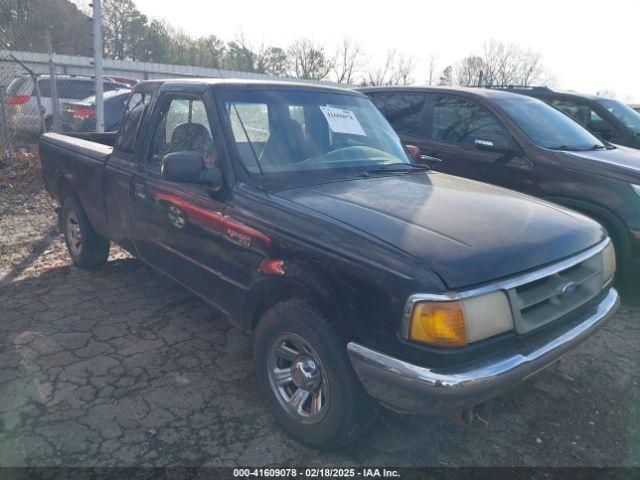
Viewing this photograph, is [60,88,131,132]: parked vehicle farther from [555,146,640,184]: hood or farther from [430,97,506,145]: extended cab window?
[555,146,640,184]: hood

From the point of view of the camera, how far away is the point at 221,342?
3789 mm

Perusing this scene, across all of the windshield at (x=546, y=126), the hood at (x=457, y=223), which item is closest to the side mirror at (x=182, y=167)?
the hood at (x=457, y=223)

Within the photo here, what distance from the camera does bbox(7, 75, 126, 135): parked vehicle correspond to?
36.8 ft

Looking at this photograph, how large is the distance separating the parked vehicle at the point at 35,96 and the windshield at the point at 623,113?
11.2 metres

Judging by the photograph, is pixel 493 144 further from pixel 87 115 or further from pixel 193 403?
pixel 87 115

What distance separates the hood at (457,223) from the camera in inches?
86.2

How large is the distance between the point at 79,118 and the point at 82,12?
102ft

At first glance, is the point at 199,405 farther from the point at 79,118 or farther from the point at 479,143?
the point at 79,118

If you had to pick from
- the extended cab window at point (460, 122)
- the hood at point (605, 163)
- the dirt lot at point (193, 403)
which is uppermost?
the extended cab window at point (460, 122)

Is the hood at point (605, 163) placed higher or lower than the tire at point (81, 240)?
higher

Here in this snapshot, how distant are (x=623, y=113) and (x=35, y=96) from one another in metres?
12.9

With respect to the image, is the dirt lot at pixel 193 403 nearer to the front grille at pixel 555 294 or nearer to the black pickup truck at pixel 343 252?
the black pickup truck at pixel 343 252

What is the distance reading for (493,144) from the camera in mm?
5078

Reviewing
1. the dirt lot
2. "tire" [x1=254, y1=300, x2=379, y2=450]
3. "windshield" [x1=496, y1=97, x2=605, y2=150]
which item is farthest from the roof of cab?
"windshield" [x1=496, y1=97, x2=605, y2=150]
